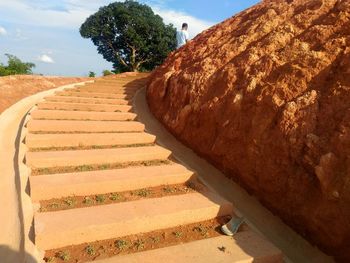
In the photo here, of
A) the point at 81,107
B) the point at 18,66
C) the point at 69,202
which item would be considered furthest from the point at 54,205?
the point at 18,66

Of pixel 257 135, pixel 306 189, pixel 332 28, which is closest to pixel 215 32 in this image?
pixel 332 28

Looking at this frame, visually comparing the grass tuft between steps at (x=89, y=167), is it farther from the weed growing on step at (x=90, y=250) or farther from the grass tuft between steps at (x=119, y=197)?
the weed growing on step at (x=90, y=250)

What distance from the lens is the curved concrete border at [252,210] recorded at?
3129mm

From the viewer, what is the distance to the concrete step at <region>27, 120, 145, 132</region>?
203 inches

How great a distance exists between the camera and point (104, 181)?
377 centimetres

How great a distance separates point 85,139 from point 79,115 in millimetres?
1093

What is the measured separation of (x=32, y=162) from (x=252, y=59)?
3175 mm

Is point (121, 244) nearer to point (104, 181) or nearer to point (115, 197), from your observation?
point (115, 197)

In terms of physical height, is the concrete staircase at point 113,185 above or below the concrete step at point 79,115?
below

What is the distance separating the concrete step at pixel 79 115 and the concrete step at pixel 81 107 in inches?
11.8

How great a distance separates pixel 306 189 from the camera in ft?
10.3

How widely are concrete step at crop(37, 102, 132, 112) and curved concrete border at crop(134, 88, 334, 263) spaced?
4.58ft

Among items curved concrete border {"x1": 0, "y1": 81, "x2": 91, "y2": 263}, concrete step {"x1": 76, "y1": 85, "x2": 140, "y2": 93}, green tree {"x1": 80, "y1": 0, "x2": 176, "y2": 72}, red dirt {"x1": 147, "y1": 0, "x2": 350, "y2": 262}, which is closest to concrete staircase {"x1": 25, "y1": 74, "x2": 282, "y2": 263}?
curved concrete border {"x1": 0, "y1": 81, "x2": 91, "y2": 263}

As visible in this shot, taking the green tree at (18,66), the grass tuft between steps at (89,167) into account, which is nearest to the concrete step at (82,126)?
the grass tuft between steps at (89,167)
